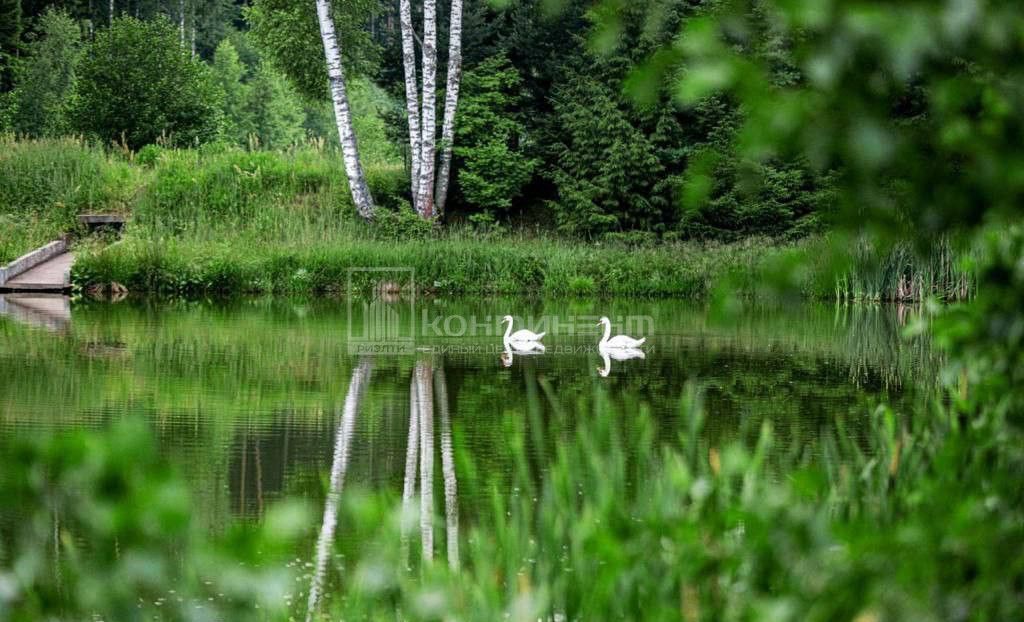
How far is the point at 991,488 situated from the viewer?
10.6ft

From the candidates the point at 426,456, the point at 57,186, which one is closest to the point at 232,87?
the point at 57,186

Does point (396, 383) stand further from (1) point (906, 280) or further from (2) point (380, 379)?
(1) point (906, 280)

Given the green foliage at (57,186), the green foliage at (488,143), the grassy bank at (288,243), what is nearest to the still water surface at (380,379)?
the grassy bank at (288,243)

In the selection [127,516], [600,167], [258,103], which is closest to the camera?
[127,516]

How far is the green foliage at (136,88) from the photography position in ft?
101

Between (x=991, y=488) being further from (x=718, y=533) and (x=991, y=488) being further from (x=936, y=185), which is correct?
(x=936, y=185)

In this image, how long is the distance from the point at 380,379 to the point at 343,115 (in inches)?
598

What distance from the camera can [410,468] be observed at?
→ 25.3 feet

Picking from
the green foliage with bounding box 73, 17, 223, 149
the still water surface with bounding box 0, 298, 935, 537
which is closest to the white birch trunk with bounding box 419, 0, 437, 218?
the green foliage with bounding box 73, 17, 223, 149

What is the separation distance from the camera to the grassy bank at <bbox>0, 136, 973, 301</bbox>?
77.8 ft

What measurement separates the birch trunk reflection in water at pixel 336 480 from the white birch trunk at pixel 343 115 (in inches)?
571

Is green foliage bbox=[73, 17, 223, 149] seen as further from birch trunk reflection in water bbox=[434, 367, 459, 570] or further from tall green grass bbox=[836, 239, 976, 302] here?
birch trunk reflection in water bbox=[434, 367, 459, 570]

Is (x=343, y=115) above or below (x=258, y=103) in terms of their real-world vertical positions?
below

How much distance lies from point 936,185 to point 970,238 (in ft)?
1.45
